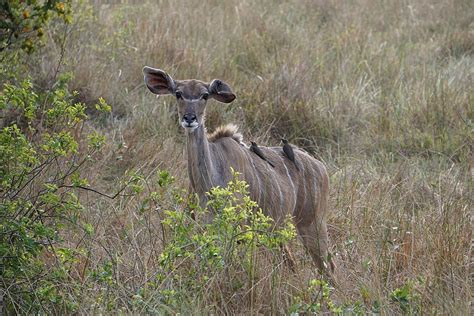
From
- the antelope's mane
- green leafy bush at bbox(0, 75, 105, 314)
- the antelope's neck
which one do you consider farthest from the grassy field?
the antelope's mane

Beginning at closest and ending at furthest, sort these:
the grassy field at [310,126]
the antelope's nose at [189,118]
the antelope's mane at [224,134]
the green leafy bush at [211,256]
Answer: the green leafy bush at [211,256] → the grassy field at [310,126] → the antelope's nose at [189,118] → the antelope's mane at [224,134]

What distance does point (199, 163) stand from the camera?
5496 millimetres

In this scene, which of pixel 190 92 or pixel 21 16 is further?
pixel 190 92

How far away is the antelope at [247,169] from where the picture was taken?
551 centimetres

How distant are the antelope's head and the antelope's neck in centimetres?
8

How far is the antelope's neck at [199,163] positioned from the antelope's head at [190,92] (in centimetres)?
8

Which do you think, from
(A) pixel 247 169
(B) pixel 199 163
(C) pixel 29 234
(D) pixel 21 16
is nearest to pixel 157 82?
(B) pixel 199 163

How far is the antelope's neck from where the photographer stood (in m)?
5.50

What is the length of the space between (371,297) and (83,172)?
2.49 m

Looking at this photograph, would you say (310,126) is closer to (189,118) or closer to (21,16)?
(189,118)

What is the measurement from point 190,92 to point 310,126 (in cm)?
256

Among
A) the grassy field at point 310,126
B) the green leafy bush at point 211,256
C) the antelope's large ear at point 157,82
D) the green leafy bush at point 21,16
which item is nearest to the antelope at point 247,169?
the antelope's large ear at point 157,82

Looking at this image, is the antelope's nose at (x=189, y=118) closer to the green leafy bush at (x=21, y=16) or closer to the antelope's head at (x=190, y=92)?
the antelope's head at (x=190, y=92)

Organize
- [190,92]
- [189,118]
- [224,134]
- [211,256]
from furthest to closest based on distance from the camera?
1. [224,134]
2. [190,92]
3. [189,118]
4. [211,256]
